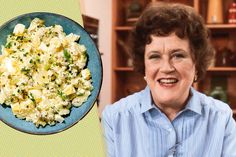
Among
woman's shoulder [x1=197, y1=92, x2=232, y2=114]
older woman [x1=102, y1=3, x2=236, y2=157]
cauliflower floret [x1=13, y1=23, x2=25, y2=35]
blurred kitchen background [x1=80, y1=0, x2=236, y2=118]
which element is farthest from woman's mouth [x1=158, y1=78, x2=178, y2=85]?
blurred kitchen background [x1=80, y1=0, x2=236, y2=118]

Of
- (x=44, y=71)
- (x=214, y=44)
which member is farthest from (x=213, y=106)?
(x=214, y=44)

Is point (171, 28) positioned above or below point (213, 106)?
above

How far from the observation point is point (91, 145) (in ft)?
2.08

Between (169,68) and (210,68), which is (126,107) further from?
(210,68)

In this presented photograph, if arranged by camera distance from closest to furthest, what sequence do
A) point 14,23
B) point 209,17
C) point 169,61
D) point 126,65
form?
point 14,23 → point 169,61 → point 209,17 → point 126,65

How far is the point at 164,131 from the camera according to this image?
0.88 metres

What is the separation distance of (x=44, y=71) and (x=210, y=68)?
2.22m

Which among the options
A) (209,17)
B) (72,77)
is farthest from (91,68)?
(209,17)

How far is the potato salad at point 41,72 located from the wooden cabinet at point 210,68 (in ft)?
6.64

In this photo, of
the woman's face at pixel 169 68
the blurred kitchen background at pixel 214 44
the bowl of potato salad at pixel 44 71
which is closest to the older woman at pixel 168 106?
the woman's face at pixel 169 68

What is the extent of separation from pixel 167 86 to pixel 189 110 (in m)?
0.09

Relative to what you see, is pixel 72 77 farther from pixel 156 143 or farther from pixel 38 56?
pixel 156 143

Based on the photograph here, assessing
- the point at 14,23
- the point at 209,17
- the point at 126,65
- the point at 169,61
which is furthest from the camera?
the point at 126,65

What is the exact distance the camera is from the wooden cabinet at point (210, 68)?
2.77 m
